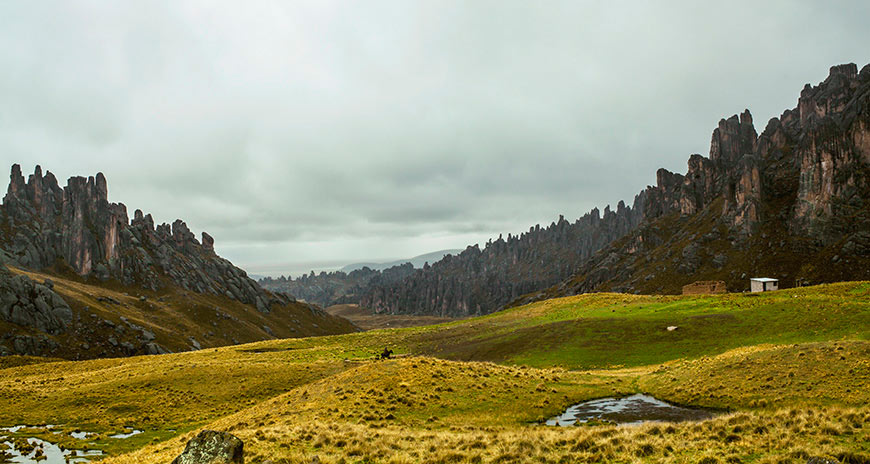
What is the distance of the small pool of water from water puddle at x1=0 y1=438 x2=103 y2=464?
1172 inches

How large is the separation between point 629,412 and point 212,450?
2428cm

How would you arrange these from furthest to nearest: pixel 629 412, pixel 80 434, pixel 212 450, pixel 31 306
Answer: pixel 31 306
pixel 80 434
pixel 629 412
pixel 212 450

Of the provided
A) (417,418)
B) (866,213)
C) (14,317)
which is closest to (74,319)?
(14,317)

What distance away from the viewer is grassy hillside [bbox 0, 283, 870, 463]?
19641 mm

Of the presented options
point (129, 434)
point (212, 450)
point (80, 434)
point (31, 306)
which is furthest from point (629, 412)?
point (31, 306)

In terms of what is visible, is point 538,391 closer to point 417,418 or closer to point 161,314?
point 417,418

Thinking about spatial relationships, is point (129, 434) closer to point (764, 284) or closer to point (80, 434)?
point (80, 434)

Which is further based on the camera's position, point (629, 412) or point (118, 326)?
point (118, 326)

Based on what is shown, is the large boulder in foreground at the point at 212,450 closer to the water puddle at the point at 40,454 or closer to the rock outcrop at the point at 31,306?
the water puddle at the point at 40,454

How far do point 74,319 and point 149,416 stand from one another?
133 meters

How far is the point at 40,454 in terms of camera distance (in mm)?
29078

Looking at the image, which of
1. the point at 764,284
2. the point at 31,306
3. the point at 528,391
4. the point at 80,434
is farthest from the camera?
the point at 31,306

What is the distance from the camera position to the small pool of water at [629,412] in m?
27.3

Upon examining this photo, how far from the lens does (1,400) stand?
48.6 metres
